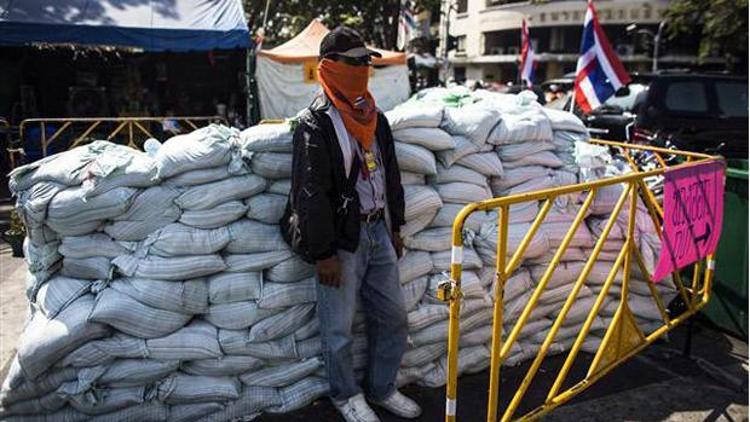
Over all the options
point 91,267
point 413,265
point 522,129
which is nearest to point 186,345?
point 91,267

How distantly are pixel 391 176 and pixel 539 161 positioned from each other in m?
1.09

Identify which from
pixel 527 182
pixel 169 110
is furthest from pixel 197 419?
pixel 169 110

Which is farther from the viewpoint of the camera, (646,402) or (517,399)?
(646,402)

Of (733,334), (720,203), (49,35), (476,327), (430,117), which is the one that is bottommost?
(733,334)

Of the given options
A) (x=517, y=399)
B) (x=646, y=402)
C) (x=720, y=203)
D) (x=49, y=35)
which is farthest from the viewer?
(x=49, y=35)

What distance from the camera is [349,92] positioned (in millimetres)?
2678

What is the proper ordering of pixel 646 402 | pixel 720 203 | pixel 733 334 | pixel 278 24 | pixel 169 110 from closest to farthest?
pixel 646 402 → pixel 720 203 → pixel 733 334 → pixel 169 110 → pixel 278 24

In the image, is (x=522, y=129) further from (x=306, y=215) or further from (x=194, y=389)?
(x=194, y=389)

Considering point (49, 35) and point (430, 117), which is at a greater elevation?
point (49, 35)

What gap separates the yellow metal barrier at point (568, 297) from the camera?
7.31 ft

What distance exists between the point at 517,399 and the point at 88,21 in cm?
892

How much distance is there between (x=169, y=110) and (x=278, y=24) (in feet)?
52.1

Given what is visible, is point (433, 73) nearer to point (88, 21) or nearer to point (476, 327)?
point (88, 21)

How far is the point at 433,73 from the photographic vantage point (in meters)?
30.8
